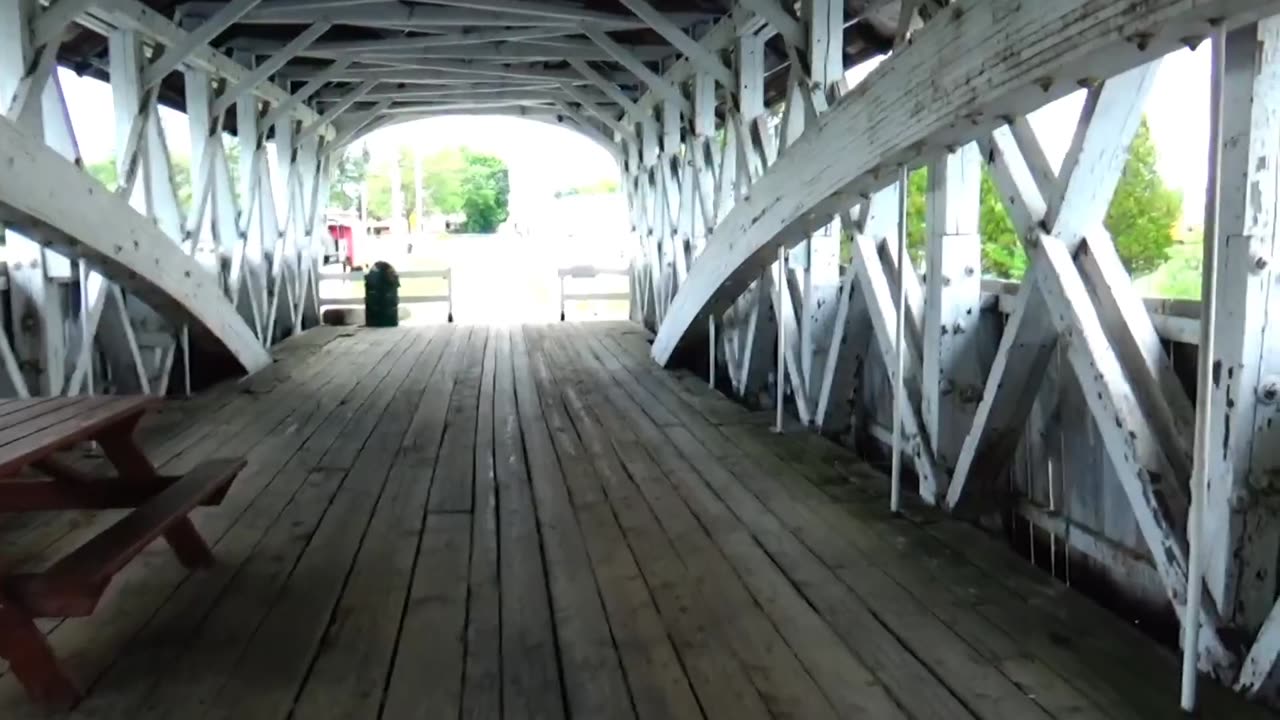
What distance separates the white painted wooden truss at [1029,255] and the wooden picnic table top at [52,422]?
2593mm

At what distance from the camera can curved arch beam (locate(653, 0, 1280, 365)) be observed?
7.26 ft

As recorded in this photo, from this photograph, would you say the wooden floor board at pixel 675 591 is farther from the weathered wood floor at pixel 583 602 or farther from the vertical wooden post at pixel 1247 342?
the vertical wooden post at pixel 1247 342

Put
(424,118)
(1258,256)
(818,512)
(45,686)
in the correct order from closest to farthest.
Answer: (1258,256) → (45,686) → (818,512) → (424,118)

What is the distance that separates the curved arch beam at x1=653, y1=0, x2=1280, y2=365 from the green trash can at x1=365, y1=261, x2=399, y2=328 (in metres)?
8.08

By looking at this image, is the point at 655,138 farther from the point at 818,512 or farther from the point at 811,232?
the point at 818,512

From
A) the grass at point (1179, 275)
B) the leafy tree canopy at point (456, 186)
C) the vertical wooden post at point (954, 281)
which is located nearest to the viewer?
the grass at point (1179, 275)

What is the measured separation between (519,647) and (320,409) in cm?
419

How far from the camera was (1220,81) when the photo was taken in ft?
6.77

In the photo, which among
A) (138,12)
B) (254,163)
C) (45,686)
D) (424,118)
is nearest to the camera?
(45,686)

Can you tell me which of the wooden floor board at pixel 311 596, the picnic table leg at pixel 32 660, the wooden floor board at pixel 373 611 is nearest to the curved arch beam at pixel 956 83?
the wooden floor board at pixel 373 611

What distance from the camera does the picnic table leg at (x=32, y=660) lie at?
232 cm

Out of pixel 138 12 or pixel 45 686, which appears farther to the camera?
pixel 138 12

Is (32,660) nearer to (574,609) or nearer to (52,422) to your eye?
(52,422)

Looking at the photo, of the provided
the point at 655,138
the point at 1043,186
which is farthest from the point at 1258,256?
the point at 655,138
